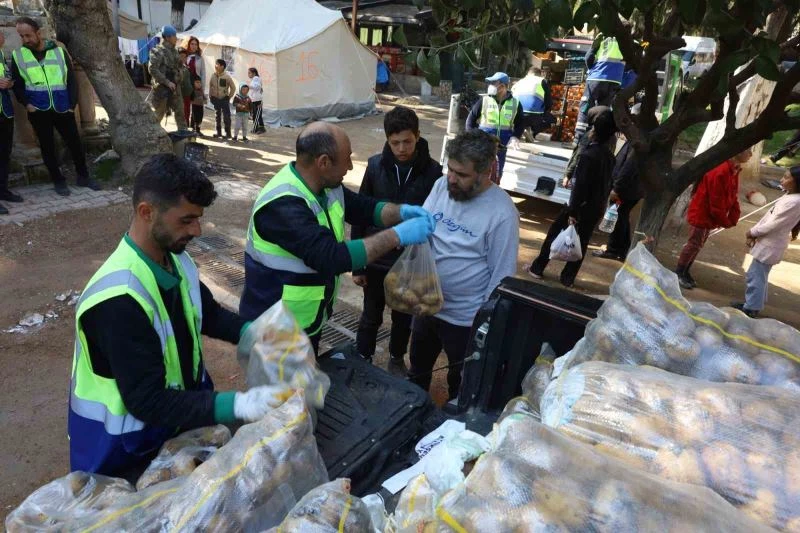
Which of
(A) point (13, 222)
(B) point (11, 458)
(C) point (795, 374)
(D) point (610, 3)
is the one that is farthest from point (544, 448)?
(A) point (13, 222)

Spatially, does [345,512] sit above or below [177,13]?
below

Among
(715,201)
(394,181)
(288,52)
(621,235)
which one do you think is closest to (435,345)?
(394,181)

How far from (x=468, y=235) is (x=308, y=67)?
1311 cm

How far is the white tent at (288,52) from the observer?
46.5 feet

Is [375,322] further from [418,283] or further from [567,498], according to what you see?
[567,498]

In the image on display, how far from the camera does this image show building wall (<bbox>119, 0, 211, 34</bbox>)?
2272 centimetres

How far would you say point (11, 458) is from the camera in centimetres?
312

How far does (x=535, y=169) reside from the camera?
295 inches

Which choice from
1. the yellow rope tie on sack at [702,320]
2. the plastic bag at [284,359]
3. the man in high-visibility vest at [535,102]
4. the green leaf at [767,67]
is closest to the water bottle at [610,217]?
the man in high-visibility vest at [535,102]

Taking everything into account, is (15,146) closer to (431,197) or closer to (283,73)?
(431,197)

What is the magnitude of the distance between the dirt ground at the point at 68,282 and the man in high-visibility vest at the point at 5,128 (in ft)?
2.78

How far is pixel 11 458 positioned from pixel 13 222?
4.14m

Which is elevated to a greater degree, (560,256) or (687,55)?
(687,55)

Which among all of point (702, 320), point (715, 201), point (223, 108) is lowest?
point (715, 201)
